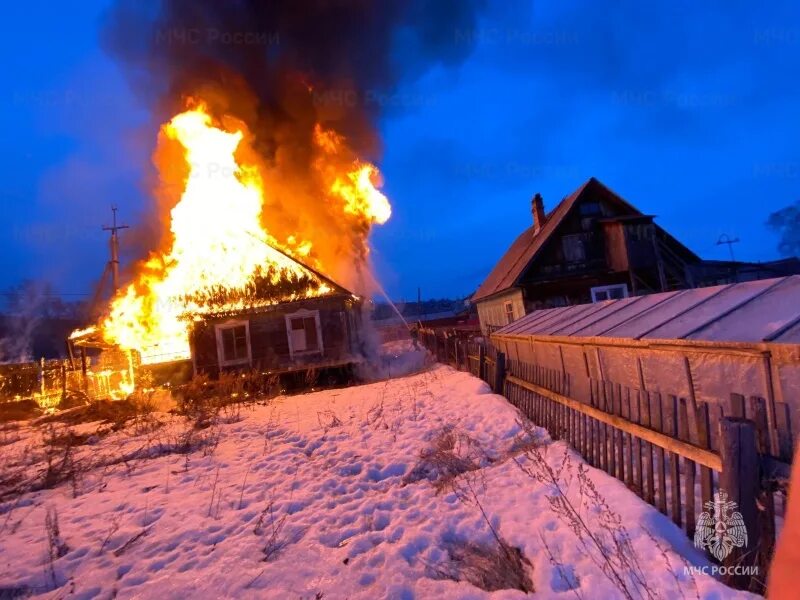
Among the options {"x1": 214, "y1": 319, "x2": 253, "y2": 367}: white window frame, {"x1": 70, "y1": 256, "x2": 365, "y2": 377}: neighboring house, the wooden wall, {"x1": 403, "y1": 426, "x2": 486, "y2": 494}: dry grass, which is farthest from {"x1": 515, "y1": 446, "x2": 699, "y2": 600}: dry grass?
{"x1": 214, "y1": 319, "x2": 253, "y2": 367}: white window frame

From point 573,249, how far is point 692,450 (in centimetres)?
1766

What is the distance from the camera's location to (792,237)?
12294 cm

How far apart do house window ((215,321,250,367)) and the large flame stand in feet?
2.82

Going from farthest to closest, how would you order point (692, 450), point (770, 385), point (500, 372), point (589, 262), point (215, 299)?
point (589, 262)
point (215, 299)
point (500, 372)
point (770, 385)
point (692, 450)

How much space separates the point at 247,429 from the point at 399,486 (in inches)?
178

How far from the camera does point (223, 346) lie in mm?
18266

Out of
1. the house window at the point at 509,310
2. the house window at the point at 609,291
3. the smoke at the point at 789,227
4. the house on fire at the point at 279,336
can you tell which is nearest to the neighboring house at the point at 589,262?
the house window at the point at 609,291

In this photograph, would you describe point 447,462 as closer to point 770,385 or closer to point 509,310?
point 770,385

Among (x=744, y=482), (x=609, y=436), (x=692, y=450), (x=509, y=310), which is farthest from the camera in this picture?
(x=509, y=310)

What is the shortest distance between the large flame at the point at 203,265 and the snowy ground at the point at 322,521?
10.8 meters

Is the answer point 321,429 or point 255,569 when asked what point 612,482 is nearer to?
point 255,569

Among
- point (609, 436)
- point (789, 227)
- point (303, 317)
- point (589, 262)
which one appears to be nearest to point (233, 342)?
point (303, 317)

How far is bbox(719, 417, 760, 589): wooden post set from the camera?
2.87 meters

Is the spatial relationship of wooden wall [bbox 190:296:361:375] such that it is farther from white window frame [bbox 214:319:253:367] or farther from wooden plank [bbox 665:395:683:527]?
wooden plank [bbox 665:395:683:527]
